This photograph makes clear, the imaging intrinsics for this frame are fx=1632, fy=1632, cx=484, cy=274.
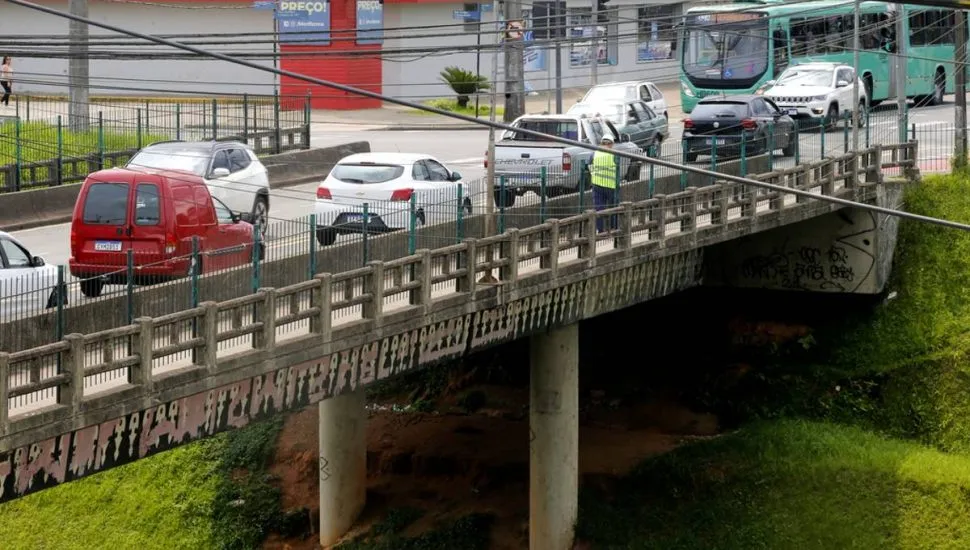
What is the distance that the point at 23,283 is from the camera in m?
17.0

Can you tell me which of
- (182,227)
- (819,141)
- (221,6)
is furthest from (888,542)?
(221,6)

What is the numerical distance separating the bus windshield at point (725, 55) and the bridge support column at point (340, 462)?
70.3 ft

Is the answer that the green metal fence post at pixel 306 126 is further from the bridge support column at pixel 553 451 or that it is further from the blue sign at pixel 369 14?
the bridge support column at pixel 553 451

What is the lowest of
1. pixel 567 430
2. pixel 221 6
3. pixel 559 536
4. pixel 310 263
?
pixel 559 536

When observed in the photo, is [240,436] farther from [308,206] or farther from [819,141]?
[819,141]

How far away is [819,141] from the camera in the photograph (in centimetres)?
2866

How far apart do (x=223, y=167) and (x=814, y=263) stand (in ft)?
33.5

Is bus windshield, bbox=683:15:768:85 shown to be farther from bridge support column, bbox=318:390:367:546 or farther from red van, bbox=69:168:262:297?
red van, bbox=69:168:262:297

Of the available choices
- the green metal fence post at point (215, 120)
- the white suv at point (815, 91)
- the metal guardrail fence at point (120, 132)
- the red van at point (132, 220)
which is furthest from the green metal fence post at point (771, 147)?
the green metal fence post at point (215, 120)

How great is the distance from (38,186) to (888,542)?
56.5ft

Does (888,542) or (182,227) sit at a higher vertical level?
(182,227)

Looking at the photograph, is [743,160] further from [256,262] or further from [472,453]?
[256,262]

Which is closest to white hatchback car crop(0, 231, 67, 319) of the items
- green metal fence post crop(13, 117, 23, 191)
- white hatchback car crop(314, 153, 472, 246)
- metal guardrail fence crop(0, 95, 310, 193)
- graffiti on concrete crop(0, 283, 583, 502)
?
graffiti on concrete crop(0, 283, 583, 502)

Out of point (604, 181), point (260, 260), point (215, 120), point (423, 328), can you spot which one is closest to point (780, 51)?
point (215, 120)
